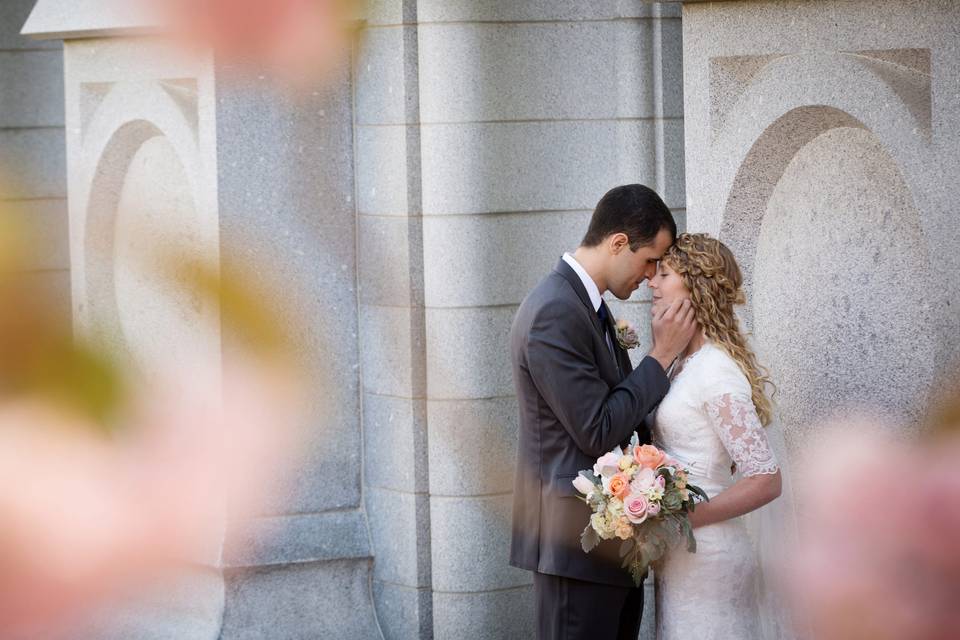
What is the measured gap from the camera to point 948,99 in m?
3.53

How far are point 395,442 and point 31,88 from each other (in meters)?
4.10

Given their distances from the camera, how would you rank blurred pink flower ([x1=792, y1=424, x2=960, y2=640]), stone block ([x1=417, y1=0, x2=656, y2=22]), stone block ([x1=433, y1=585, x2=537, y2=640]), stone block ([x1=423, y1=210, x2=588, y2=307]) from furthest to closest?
stone block ([x1=433, y1=585, x2=537, y2=640]), stone block ([x1=423, y1=210, x2=588, y2=307]), stone block ([x1=417, y1=0, x2=656, y2=22]), blurred pink flower ([x1=792, y1=424, x2=960, y2=640])

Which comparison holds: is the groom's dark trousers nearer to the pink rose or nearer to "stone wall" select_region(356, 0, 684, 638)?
the pink rose

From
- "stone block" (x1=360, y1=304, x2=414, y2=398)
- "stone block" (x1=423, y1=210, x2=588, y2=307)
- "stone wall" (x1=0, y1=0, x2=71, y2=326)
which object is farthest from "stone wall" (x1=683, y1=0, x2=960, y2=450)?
"stone wall" (x1=0, y1=0, x2=71, y2=326)

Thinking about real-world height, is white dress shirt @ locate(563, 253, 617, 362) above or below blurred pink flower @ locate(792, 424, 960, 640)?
above

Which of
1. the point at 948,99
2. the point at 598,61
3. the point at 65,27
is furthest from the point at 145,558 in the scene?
the point at 65,27

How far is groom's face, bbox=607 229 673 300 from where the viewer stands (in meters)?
4.04

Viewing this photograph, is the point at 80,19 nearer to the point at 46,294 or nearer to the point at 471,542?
the point at 471,542

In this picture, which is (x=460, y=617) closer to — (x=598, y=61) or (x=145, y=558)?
(x=598, y=61)

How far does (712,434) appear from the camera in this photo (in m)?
3.98

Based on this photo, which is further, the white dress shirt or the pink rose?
the white dress shirt

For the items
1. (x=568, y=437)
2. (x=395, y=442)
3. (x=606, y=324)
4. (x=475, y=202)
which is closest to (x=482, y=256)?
(x=475, y=202)

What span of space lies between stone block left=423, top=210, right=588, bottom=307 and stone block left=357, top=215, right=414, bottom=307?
7cm

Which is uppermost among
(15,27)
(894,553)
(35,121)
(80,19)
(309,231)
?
(15,27)
